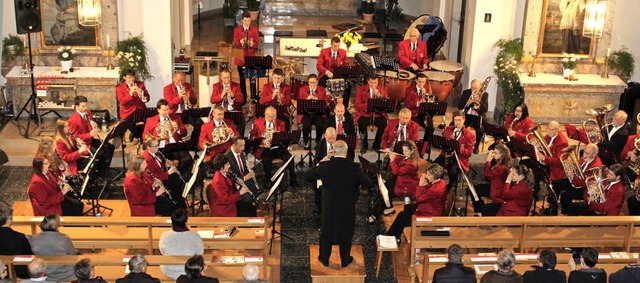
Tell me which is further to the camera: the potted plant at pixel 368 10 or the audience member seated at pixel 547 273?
the potted plant at pixel 368 10

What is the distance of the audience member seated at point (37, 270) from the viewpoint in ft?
28.7

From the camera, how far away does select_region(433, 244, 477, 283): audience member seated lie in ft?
29.7

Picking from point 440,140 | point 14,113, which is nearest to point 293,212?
point 440,140

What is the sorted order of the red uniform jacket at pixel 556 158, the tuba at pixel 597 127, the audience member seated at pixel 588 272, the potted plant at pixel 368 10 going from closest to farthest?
the audience member seated at pixel 588 272, the red uniform jacket at pixel 556 158, the tuba at pixel 597 127, the potted plant at pixel 368 10

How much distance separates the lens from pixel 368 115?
1507 centimetres

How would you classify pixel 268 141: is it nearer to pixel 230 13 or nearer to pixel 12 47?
pixel 12 47

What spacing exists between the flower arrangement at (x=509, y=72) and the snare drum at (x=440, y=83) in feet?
3.81

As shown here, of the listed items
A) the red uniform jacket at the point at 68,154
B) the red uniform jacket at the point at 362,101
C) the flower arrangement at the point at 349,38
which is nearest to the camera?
the red uniform jacket at the point at 68,154

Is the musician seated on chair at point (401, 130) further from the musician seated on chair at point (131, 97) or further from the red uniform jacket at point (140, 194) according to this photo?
the musician seated on chair at point (131, 97)

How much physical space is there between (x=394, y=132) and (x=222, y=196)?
136 inches

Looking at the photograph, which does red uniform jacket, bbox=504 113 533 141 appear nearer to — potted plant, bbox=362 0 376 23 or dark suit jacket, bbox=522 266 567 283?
dark suit jacket, bbox=522 266 567 283

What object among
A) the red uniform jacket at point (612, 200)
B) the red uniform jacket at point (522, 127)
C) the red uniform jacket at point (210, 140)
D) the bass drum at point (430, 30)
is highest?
the bass drum at point (430, 30)

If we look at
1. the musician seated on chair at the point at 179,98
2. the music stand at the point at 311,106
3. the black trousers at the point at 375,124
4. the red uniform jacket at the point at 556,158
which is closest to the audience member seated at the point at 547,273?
the red uniform jacket at the point at 556,158

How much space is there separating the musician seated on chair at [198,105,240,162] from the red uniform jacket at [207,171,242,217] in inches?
62.8
